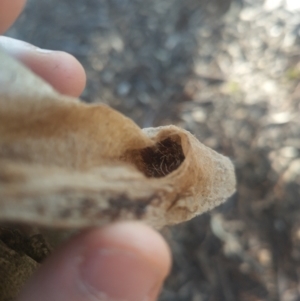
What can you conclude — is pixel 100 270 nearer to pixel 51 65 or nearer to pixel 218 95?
pixel 51 65

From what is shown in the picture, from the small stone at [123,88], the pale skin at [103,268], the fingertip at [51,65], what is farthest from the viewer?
the small stone at [123,88]

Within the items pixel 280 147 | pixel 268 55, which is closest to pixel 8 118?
pixel 280 147

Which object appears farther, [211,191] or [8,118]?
[211,191]

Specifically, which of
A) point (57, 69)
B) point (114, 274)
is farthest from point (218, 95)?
point (114, 274)

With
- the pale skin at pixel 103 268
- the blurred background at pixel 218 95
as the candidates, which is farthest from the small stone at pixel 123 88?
the pale skin at pixel 103 268

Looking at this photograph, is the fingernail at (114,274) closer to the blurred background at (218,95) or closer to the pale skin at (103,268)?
the pale skin at (103,268)

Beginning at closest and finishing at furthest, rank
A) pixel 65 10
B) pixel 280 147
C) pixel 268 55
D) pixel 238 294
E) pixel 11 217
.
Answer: pixel 11 217
pixel 238 294
pixel 280 147
pixel 268 55
pixel 65 10

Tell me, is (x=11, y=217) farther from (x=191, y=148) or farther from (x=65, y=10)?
(x=65, y=10)

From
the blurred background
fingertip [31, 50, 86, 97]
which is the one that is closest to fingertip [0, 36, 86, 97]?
fingertip [31, 50, 86, 97]
